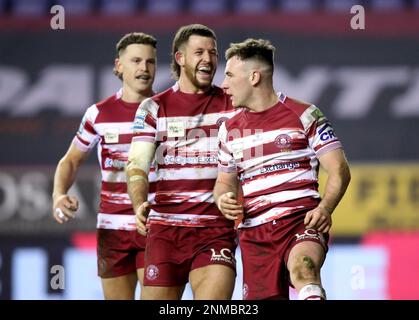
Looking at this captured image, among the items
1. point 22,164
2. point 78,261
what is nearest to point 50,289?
point 78,261

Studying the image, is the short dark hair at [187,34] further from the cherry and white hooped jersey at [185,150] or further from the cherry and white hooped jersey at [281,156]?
the cherry and white hooped jersey at [281,156]

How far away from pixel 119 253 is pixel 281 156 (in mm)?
1781

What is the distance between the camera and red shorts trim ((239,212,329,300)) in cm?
638

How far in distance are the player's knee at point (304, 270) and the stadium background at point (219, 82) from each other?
14.6ft

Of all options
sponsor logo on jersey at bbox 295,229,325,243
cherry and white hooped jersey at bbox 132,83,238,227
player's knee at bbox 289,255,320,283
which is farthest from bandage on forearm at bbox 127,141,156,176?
player's knee at bbox 289,255,320,283

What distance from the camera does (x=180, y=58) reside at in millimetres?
7270

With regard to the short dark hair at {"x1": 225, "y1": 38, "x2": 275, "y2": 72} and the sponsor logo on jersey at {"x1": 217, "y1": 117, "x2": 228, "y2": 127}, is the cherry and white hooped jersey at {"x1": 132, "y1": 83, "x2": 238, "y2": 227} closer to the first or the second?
the sponsor logo on jersey at {"x1": 217, "y1": 117, "x2": 228, "y2": 127}

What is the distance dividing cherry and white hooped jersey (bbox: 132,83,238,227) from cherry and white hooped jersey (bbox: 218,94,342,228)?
1.18 ft

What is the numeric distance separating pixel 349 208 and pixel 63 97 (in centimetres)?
296

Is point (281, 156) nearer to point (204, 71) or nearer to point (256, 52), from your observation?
point (256, 52)

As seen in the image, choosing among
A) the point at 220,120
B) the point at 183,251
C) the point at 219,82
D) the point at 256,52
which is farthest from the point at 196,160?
the point at 219,82

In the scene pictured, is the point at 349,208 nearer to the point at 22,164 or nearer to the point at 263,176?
the point at 22,164

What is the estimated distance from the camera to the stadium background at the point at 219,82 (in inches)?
420

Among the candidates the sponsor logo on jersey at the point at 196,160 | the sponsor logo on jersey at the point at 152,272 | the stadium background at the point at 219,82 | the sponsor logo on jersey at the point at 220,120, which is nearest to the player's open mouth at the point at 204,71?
the sponsor logo on jersey at the point at 220,120
